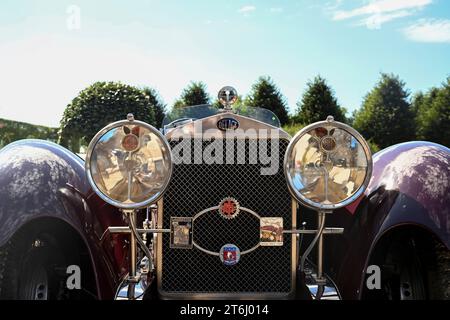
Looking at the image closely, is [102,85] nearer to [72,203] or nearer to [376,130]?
[376,130]

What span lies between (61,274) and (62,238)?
18 centimetres

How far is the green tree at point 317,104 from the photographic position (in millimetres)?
21891

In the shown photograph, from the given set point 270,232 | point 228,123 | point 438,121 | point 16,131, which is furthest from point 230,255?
point 438,121

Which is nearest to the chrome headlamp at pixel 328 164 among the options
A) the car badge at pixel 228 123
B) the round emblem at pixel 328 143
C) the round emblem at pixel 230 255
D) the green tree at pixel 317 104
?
the round emblem at pixel 328 143

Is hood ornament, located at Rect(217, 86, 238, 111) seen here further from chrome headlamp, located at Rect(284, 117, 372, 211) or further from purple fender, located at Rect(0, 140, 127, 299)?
purple fender, located at Rect(0, 140, 127, 299)

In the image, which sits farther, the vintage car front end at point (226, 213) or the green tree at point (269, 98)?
the green tree at point (269, 98)

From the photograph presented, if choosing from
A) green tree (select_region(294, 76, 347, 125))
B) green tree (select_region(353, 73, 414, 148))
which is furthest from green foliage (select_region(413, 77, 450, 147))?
green tree (select_region(294, 76, 347, 125))

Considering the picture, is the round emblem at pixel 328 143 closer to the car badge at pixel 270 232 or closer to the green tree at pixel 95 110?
the car badge at pixel 270 232

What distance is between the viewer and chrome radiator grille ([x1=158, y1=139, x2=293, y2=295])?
2357 mm

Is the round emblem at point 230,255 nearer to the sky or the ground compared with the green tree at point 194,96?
nearer to the ground

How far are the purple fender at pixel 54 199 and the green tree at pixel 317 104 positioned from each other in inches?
779

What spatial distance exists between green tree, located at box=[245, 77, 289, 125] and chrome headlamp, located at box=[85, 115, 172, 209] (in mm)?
20407

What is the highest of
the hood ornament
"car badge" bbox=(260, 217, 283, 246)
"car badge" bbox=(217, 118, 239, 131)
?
the hood ornament
